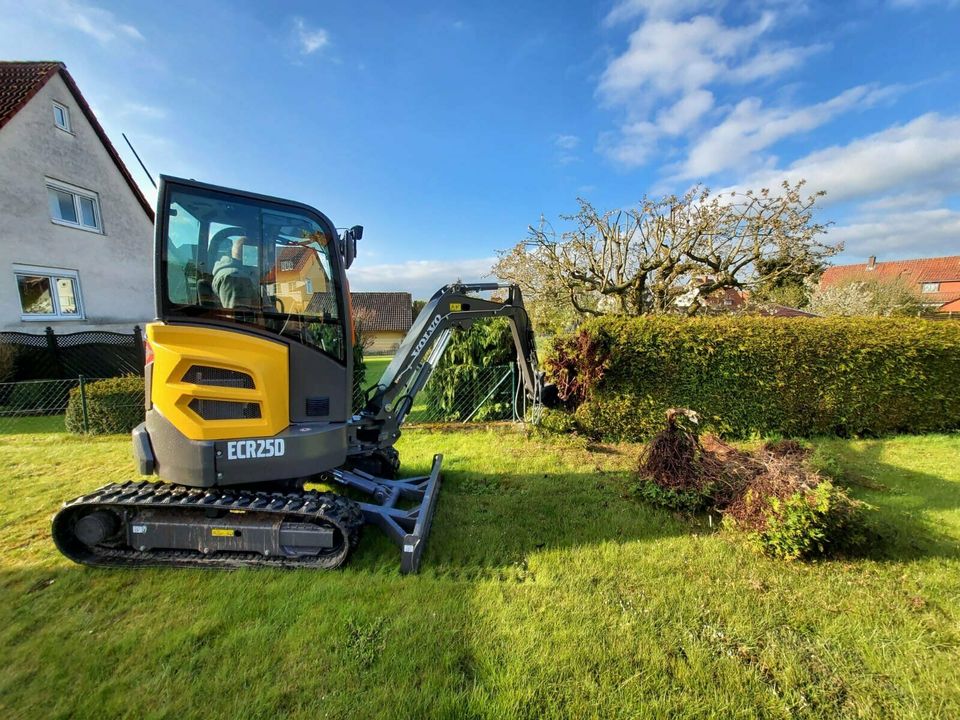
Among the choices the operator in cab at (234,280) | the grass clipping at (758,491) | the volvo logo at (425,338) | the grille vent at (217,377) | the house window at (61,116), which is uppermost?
the house window at (61,116)

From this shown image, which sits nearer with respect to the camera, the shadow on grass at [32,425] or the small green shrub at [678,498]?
the small green shrub at [678,498]

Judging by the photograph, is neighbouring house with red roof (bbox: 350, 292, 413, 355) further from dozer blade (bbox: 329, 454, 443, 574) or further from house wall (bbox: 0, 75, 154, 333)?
dozer blade (bbox: 329, 454, 443, 574)

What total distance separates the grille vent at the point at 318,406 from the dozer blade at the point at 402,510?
96 cm

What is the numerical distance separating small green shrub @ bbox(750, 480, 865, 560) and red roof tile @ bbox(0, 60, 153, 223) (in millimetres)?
17290

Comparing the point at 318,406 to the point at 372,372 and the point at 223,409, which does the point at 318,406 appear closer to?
the point at 223,409

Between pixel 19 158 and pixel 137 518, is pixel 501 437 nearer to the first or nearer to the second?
pixel 137 518

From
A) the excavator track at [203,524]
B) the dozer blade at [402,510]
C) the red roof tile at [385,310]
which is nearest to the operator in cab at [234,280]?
the excavator track at [203,524]

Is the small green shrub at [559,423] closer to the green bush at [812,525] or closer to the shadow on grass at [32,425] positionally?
the green bush at [812,525]

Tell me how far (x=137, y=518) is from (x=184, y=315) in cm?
163

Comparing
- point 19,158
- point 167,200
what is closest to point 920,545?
point 167,200

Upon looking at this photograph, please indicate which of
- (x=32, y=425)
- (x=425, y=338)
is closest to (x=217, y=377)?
(x=425, y=338)

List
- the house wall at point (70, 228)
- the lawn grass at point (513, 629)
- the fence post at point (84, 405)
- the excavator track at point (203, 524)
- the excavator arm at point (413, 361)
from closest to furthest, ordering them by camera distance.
Result: the lawn grass at point (513, 629) → the excavator track at point (203, 524) → the excavator arm at point (413, 361) → the fence post at point (84, 405) → the house wall at point (70, 228)

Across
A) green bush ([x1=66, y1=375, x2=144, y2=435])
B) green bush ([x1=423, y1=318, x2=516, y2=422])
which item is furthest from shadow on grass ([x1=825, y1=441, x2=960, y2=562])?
green bush ([x1=66, y1=375, x2=144, y2=435])

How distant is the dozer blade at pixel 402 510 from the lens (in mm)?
3049
